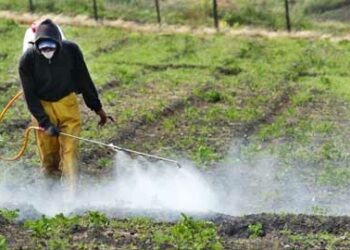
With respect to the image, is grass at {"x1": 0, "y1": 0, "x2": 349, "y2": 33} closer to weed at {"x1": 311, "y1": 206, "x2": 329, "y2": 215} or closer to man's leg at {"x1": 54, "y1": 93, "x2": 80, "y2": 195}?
weed at {"x1": 311, "y1": 206, "x2": 329, "y2": 215}

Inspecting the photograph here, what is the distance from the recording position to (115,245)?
8523 mm

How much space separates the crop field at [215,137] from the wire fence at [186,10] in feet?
6.01

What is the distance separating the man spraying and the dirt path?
49.2 feet

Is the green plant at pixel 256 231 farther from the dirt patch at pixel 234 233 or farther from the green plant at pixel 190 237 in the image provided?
the green plant at pixel 190 237

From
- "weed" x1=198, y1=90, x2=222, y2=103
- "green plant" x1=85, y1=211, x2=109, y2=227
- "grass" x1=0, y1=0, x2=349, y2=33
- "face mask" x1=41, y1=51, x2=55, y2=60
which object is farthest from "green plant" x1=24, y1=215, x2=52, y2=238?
"grass" x1=0, y1=0, x2=349, y2=33

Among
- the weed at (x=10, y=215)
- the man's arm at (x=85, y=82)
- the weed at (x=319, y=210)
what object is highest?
the man's arm at (x=85, y=82)

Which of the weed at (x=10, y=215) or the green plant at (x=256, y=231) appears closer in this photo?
the green plant at (x=256, y=231)

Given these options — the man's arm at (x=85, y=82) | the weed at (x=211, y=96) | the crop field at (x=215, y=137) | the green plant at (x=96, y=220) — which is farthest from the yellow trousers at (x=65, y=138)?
the weed at (x=211, y=96)

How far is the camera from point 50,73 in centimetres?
1066

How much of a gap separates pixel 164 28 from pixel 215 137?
12590 mm

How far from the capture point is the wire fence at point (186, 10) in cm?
2764

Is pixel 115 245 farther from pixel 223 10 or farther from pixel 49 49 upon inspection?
pixel 223 10

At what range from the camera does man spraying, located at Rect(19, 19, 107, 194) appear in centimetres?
1048

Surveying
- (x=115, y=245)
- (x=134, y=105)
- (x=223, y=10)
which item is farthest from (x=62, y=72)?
(x=223, y=10)
